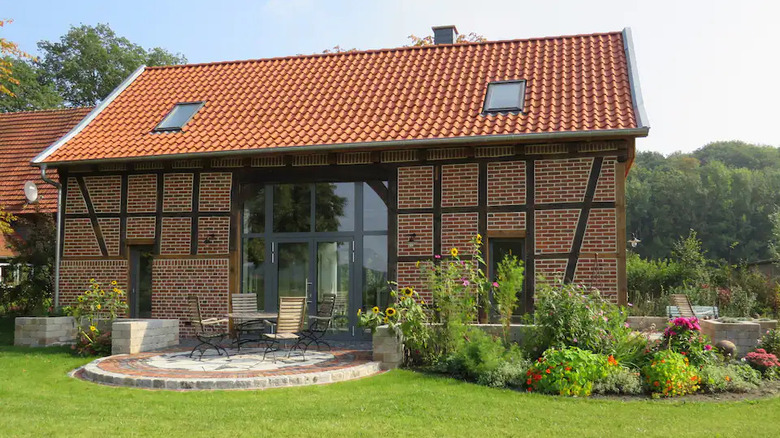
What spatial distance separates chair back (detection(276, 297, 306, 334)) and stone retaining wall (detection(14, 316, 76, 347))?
5002 mm

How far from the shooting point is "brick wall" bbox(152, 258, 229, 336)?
42.1 ft

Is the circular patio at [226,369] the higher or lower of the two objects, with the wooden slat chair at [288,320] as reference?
lower

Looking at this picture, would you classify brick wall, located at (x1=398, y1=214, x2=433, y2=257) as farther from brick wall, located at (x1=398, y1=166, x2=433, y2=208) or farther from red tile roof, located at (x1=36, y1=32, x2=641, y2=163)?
red tile roof, located at (x1=36, y1=32, x2=641, y2=163)

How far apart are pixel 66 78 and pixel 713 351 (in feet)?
102

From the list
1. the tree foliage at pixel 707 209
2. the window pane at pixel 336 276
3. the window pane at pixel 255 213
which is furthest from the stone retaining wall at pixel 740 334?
the tree foliage at pixel 707 209

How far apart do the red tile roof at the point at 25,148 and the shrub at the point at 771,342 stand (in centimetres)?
1431

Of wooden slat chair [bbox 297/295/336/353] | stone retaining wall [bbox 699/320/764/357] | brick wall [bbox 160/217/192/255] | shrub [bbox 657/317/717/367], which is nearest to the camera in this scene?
shrub [bbox 657/317/717/367]

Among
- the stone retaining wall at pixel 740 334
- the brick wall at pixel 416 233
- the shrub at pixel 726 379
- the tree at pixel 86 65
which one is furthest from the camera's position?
the tree at pixel 86 65

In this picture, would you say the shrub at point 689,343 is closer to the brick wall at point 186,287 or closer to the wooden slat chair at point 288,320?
the wooden slat chair at point 288,320

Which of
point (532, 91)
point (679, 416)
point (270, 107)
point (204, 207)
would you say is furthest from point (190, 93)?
point (679, 416)

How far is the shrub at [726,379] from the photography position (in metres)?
8.26

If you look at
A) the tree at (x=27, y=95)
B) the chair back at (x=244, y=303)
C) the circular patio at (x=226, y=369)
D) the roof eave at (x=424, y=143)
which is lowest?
the circular patio at (x=226, y=369)

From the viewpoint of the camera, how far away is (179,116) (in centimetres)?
1432

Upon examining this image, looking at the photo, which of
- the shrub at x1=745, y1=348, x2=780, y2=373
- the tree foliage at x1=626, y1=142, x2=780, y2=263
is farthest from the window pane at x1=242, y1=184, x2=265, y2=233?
the tree foliage at x1=626, y1=142, x2=780, y2=263
